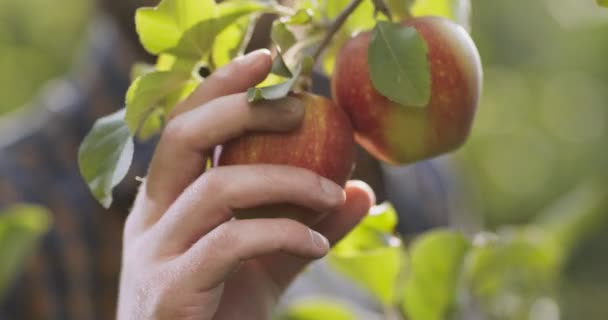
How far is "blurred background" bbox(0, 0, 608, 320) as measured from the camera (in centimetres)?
689

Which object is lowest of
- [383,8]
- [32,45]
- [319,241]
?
[32,45]

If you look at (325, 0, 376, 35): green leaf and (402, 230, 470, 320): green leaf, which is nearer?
(325, 0, 376, 35): green leaf

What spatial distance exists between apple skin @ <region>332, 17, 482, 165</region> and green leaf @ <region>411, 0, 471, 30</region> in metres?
0.06

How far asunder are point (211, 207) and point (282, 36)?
0.12 metres

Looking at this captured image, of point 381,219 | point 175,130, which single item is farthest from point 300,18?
point 381,219

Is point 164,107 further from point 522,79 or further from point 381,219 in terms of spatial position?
point 522,79

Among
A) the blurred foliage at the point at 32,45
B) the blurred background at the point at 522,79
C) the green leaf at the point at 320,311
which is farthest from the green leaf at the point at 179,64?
the blurred foliage at the point at 32,45

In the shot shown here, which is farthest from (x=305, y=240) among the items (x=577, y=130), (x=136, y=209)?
(x=577, y=130)

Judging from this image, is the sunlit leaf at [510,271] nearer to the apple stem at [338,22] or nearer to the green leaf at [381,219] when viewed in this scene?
the green leaf at [381,219]

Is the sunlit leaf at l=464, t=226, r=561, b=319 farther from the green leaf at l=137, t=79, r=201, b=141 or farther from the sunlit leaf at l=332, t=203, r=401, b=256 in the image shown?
the green leaf at l=137, t=79, r=201, b=141

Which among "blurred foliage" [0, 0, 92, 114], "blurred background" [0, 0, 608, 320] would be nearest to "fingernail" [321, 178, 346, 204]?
"blurred background" [0, 0, 608, 320]

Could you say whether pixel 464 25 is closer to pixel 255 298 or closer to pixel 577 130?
pixel 255 298

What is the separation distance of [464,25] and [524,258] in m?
0.41

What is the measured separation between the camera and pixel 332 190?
59 centimetres
